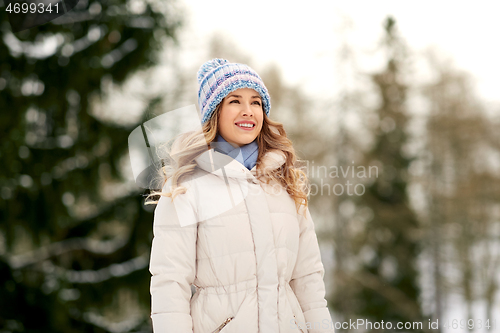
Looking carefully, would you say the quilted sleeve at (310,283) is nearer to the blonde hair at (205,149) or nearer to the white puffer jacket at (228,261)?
the white puffer jacket at (228,261)

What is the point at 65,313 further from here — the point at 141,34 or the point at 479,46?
the point at 479,46

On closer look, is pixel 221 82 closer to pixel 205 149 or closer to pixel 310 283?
pixel 205 149

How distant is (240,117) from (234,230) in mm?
516

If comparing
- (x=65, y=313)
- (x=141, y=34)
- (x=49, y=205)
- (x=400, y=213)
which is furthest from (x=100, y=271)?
(x=400, y=213)

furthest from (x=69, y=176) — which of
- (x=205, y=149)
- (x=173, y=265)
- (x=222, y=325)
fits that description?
(x=222, y=325)

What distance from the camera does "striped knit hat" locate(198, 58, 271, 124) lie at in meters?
1.79

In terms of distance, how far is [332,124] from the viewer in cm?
937

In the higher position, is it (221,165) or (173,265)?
(221,165)

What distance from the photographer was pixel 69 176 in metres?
5.46

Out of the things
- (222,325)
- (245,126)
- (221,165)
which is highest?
(245,126)

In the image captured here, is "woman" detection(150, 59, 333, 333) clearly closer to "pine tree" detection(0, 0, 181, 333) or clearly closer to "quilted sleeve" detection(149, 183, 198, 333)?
"quilted sleeve" detection(149, 183, 198, 333)

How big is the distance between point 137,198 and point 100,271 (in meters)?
1.17

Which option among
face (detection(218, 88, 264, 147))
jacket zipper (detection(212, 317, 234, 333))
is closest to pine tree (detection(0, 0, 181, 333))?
face (detection(218, 88, 264, 147))

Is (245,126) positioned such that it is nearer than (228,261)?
No
